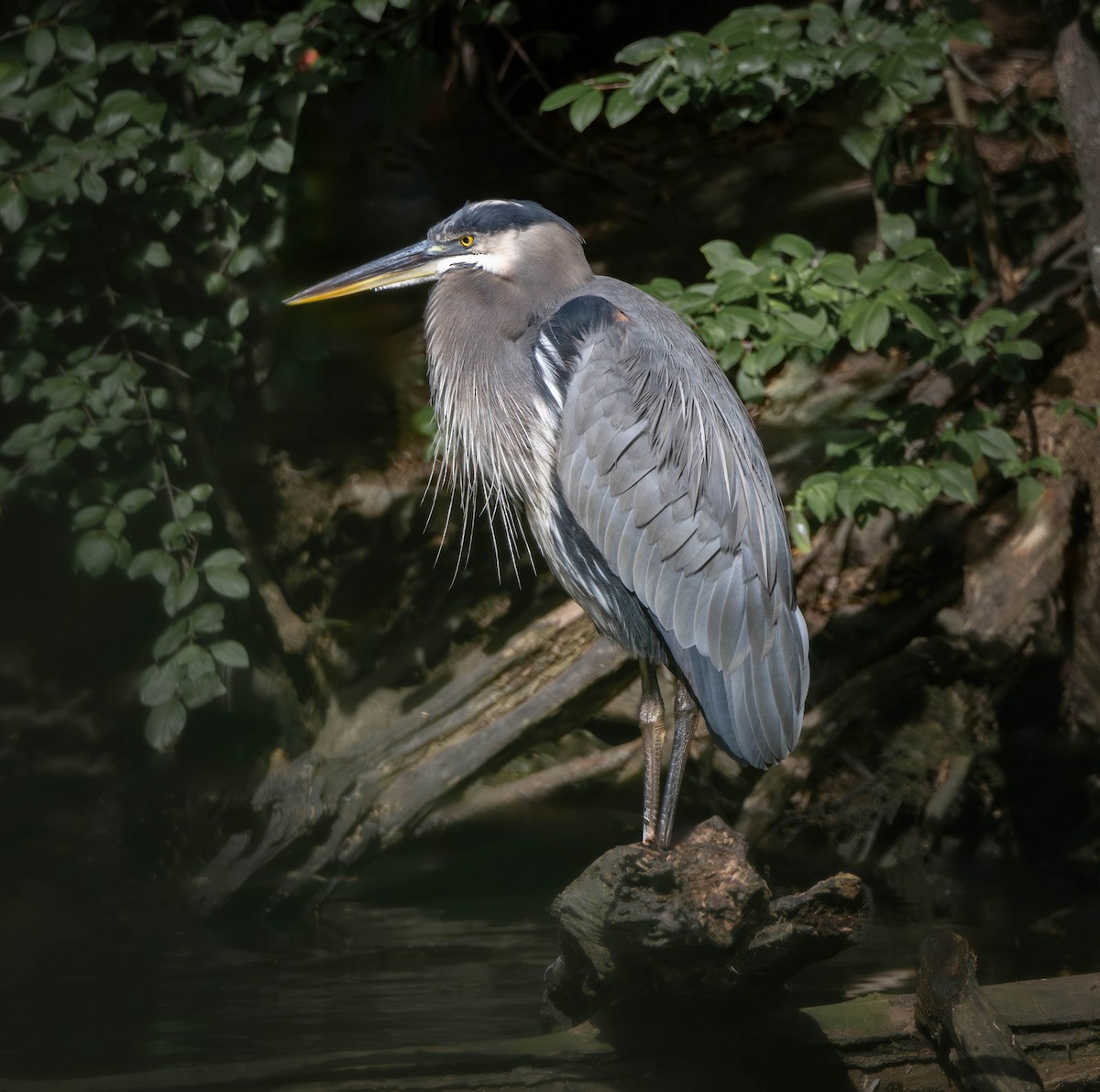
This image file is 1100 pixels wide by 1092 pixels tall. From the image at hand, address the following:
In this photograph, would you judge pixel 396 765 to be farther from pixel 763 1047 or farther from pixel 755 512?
pixel 763 1047

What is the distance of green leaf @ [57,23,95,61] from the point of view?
3061 mm

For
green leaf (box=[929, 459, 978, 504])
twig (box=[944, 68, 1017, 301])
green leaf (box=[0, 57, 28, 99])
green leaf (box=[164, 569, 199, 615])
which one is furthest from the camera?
twig (box=[944, 68, 1017, 301])

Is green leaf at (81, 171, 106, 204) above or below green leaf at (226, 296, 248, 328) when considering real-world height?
above

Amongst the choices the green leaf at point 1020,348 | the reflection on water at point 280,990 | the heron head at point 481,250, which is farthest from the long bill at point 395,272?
the reflection on water at point 280,990

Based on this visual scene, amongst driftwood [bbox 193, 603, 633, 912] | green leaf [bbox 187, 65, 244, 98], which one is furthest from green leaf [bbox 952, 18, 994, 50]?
driftwood [bbox 193, 603, 633, 912]

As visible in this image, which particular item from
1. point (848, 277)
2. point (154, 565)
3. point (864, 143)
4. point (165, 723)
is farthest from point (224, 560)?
point (864, 143)

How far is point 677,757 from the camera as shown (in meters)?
2.65

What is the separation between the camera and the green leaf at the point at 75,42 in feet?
10.0

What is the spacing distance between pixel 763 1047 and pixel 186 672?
6.28 ft

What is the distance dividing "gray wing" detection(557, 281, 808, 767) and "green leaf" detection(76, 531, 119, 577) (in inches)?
50.6

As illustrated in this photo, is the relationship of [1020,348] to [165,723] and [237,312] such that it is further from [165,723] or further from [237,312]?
[165,723]

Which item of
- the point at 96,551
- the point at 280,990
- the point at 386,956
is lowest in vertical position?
the point at 386,956

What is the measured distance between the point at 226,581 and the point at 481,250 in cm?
110

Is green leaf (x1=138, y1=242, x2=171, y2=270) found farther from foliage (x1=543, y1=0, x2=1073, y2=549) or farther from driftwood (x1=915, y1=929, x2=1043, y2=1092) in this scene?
driftwood (x1=915, y1=929, x2=1043, y2=1092)
